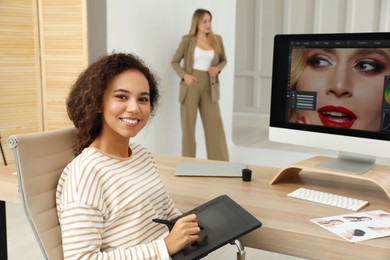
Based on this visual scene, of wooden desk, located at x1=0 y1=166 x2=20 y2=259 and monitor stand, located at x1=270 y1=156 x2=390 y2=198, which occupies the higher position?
monitor stand, located at x1=270 y1=156 x2=390 y2=198

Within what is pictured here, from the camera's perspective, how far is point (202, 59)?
15.3ft

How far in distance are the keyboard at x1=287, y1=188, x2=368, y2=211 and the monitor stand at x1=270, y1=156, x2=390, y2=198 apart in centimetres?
9

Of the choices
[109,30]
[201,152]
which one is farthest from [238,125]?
[109,30]

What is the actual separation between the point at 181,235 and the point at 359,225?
20.3 inches

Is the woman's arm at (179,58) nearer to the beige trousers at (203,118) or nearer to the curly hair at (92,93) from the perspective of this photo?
the beige trousers at (203,118)

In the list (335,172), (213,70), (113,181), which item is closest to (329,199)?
(335,172)

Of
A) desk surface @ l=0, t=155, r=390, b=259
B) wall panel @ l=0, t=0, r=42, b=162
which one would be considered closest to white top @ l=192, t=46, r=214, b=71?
wall panel @ l=0, t=0, r=42, b=162

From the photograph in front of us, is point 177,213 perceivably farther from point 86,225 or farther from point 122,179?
point 86,225

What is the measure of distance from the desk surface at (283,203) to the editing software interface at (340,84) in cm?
23

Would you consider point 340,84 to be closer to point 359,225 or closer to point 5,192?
point 359,225

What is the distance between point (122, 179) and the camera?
1267 millimetres

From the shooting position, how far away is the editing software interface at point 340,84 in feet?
5.54

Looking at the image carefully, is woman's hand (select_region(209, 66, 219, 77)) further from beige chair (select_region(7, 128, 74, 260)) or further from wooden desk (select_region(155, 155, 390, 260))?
beige chair (select_region(7, 128, 74, 260))

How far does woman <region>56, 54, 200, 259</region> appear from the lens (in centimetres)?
114
